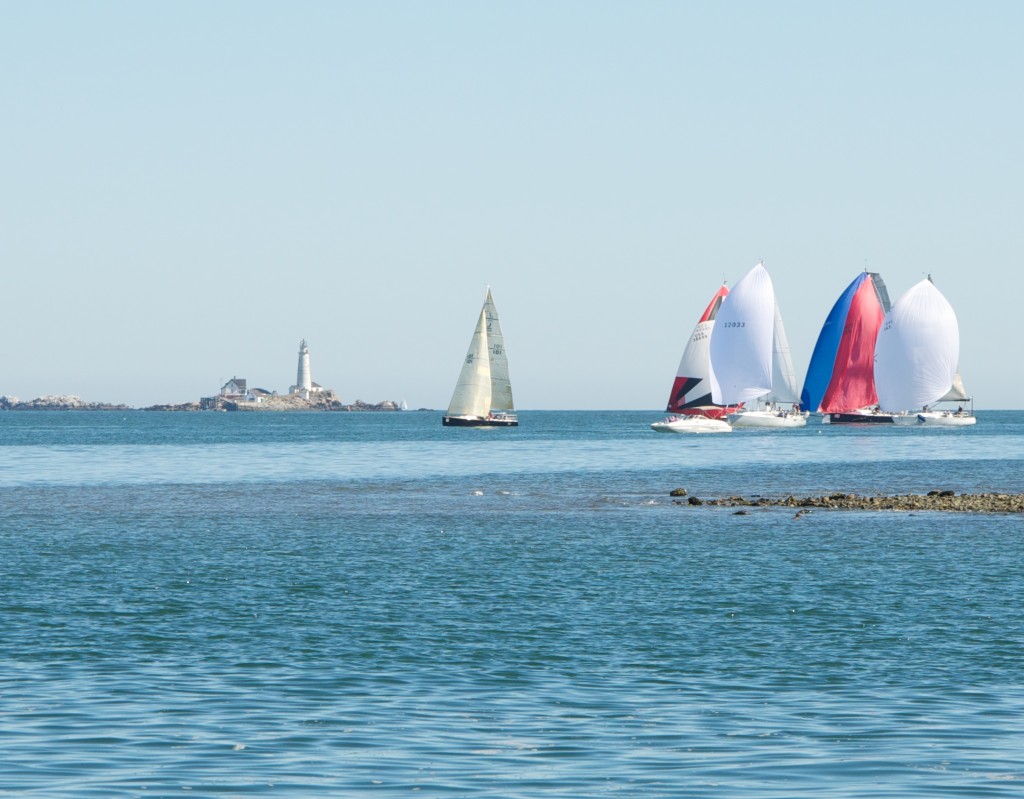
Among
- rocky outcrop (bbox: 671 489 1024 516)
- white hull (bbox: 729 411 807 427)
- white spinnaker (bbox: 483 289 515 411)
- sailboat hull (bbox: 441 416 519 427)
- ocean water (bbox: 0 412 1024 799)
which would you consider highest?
white spinnaker (bbox: 483 289 515 411)

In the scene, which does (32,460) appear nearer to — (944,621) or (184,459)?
(184,459)

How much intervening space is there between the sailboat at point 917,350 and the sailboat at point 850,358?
479 centimetres

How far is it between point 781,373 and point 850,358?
11.6 metres

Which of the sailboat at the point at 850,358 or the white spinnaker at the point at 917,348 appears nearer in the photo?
the white spinnaker at the point at 917,348

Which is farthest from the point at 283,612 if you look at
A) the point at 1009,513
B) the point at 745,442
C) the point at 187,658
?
the point at 745,442

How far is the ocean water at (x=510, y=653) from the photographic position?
18141 millimetres

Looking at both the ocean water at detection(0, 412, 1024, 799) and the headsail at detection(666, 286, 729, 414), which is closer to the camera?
the ocean water at detection(0, 412, 1024, 799)

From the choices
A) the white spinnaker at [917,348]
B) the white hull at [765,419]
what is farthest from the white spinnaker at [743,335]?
the white spinnaker at [917,348]

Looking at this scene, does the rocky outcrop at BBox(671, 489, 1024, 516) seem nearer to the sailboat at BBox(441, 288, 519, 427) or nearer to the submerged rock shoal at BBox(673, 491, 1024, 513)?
the submerged rock shoal at BBox(673, 491, 1024, 513)

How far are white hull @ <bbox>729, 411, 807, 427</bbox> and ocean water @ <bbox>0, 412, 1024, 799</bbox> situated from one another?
119175 millimetres

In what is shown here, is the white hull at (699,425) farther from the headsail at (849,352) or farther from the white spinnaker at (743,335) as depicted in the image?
the headsail at (849,352)

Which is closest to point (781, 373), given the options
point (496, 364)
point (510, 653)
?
point (496, 364)

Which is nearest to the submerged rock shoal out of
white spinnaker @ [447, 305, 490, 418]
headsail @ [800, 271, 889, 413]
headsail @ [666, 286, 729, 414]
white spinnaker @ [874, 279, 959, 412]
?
headsail @ [666, 286, 729, 414]

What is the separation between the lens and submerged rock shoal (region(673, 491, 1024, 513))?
204ft
